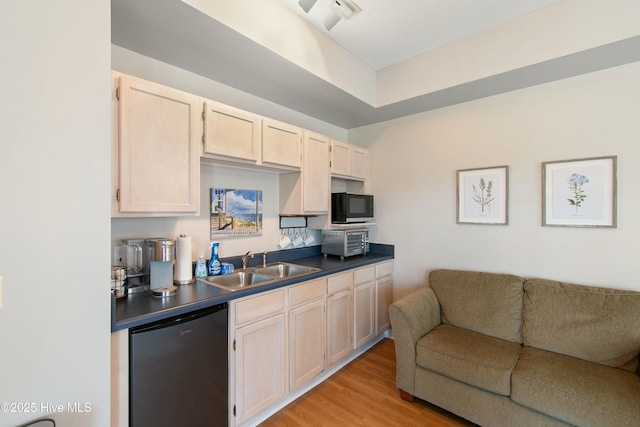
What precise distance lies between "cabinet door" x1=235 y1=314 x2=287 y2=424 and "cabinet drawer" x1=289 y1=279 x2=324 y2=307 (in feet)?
0.49

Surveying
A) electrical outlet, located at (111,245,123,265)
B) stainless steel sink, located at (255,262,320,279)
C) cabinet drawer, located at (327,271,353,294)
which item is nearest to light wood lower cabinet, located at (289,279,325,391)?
cabinet drawer, located at (327,271,353,294)

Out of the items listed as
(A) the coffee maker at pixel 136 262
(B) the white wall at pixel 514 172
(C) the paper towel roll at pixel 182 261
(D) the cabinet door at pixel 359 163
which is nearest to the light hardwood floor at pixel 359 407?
(B) the white wall at pixel 514 172

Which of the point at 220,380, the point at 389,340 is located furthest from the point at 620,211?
the point at 220,380

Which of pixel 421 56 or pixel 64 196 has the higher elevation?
pixel 421 56

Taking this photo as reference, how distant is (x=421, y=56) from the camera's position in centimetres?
244

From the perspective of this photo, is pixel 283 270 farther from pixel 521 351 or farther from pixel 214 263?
pixel 521 351

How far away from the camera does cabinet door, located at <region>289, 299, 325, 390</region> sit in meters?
2.02

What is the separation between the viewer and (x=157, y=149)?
61.7 inches

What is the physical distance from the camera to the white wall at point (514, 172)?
6.38ft

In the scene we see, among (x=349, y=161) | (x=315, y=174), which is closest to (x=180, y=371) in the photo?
(x=315, y=174)

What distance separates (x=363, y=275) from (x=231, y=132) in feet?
5.63

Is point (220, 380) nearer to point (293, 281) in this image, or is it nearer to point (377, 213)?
point (293, 281)

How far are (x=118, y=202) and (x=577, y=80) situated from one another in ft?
10.4

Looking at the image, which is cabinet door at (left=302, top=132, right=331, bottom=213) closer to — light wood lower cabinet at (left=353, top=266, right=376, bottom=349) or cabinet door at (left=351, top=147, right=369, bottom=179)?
cabinet door at (left=351, top=147, right=369, bottom=179)
